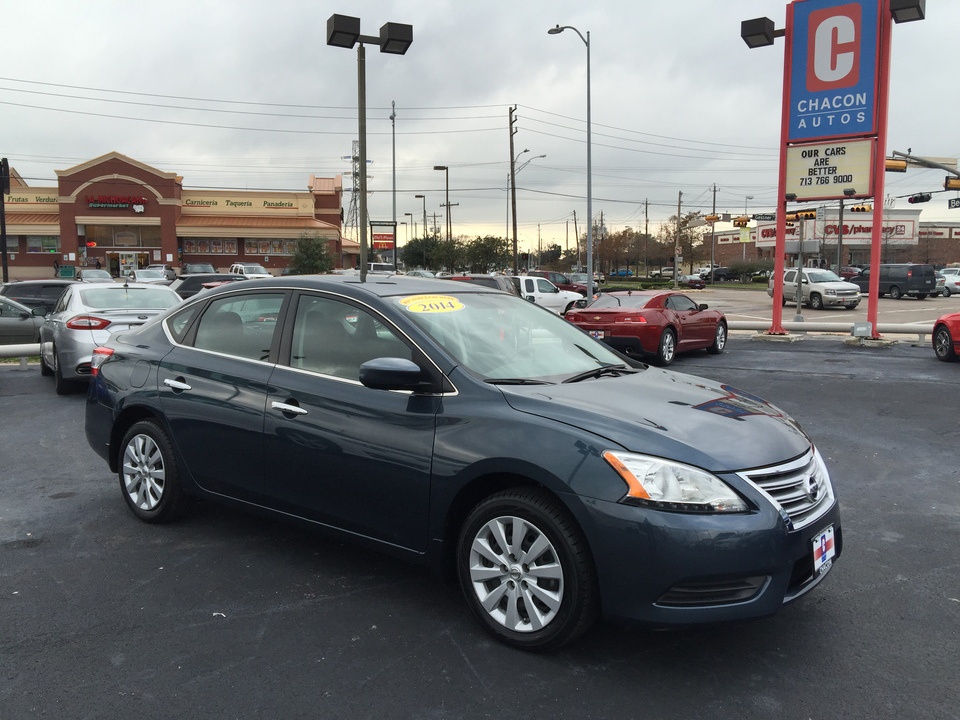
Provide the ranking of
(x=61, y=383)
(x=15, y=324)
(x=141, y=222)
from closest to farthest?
1. (x=61, y=383)
2. (x=15, y=324)
3. (x=141, y=222)

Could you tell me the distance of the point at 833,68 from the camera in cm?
1784

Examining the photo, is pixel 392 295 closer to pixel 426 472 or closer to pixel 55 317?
pixel 426 472

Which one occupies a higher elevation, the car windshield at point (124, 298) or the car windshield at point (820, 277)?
the car windshield at point (820, 277)

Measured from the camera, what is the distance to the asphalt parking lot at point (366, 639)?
305 centimetres

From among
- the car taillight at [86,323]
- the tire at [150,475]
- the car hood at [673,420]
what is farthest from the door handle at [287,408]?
the car taillight at [86,323]

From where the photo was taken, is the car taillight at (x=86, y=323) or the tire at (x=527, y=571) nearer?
the tire at (x=527, y=571)

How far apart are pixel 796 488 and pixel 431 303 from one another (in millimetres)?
2064

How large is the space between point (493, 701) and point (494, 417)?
1.16 m

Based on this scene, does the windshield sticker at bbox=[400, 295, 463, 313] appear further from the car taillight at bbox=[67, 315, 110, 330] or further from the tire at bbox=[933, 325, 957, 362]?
the tire at bbox=[933, 325, 957, 362]

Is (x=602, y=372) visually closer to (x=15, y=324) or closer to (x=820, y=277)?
(x=15, y=324)

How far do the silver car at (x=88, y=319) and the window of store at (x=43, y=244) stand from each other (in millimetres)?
58450

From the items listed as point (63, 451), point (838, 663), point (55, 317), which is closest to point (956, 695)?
point (838, 663)

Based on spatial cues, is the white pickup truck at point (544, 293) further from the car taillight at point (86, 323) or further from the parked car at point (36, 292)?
the car taillight at point (86, 323)

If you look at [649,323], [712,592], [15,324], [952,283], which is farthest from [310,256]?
[712,592]
